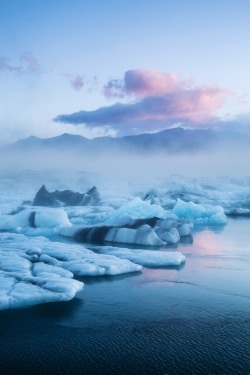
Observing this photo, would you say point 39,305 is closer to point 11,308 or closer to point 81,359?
point 11,308

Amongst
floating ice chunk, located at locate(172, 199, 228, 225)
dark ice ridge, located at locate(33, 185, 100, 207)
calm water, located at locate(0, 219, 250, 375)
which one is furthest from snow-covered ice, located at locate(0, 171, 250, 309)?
dark ice ridge, located at locate(33, 185, 100, 207)

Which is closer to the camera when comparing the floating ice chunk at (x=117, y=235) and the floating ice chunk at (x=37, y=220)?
the floating ice chunk at (x=117, y=235)

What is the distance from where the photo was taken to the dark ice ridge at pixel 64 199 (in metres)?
43.6

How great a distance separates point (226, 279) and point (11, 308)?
7686 millimetres

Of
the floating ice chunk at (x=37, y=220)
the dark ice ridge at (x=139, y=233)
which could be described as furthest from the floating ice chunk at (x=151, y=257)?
the floating ice chunk at (x=37, y=220)

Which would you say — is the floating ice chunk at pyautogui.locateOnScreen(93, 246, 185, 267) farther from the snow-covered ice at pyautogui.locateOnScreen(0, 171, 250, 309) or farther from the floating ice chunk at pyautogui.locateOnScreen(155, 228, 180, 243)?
the floating ice chunk at pyautogui.locateOnScreen(155, 228, 180, 243)

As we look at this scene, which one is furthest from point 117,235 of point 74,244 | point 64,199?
point 64,199

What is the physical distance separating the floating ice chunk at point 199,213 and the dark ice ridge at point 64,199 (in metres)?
13.1

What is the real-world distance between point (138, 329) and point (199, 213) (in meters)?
25.2

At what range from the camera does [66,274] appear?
1262cm

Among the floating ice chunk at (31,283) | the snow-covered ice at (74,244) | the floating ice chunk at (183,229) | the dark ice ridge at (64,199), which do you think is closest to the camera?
the floating ice chunk at (31,283)

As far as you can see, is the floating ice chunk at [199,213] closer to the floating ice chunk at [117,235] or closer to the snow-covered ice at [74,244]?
the snow-covered ice at [74,244]

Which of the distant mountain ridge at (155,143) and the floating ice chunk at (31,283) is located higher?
the distant mountain ridge at (155,143)

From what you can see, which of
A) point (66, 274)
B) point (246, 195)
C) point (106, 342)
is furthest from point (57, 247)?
point (246, 195)
